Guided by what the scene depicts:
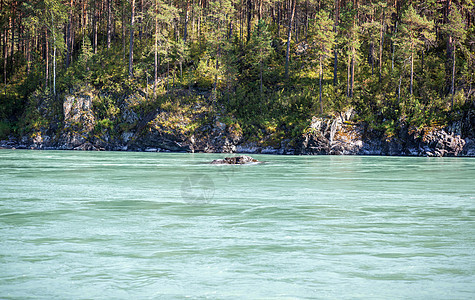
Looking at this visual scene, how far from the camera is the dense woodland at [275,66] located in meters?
54.5

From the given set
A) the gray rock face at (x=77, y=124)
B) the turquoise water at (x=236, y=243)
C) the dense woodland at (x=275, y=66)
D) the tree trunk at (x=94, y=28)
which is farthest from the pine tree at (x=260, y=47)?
the turquoise water at (x=236, y=243)

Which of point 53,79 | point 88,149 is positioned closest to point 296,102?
point 88,149

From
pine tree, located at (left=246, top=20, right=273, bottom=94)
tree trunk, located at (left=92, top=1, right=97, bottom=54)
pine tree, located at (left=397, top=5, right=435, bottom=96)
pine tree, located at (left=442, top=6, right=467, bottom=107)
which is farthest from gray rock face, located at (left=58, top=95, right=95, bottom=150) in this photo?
pine tree, located at (left=442, top=6, right=467, bottom=107)

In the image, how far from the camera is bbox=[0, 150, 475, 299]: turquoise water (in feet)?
22.0

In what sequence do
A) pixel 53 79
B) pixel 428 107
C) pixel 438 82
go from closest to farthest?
pixel 428 107 → pixel 438 82 → pixel 53 79

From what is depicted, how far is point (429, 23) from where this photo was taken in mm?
55500

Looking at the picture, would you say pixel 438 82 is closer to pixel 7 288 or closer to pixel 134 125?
pixel 134 125

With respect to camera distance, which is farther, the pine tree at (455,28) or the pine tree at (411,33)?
the pine tree at (411,33)

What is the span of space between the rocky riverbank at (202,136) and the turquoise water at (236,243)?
108ft

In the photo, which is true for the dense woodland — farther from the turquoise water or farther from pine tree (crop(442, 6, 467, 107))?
the turquoise water

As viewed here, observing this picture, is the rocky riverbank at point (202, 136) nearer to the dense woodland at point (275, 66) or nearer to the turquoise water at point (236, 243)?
the dense woodland at point (275, 66)

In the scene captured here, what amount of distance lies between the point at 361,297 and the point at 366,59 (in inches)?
2377

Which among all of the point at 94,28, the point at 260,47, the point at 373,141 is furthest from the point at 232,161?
the point at 94,28

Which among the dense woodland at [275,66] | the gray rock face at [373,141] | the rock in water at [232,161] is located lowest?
the rock in water at [232,161]
